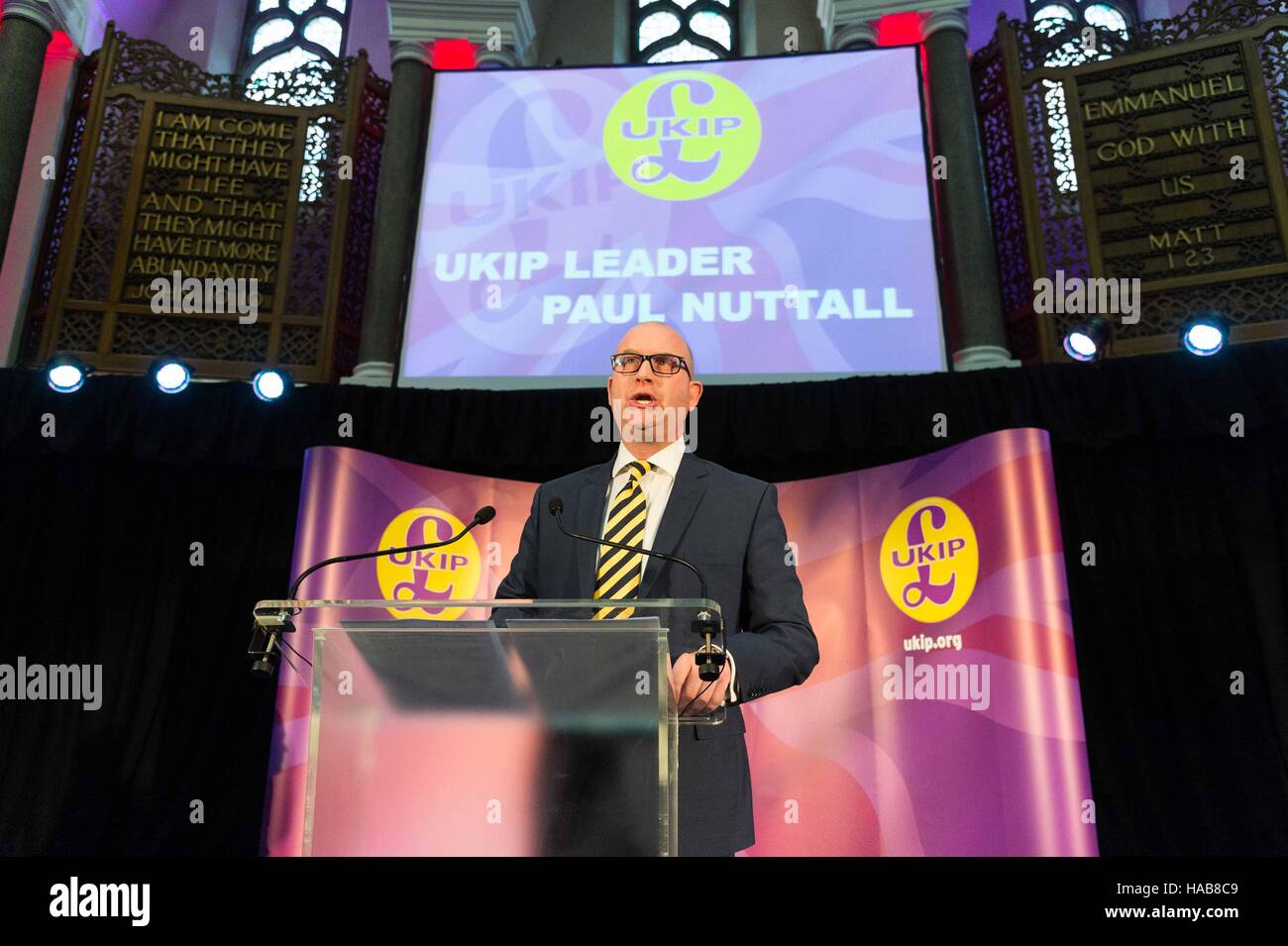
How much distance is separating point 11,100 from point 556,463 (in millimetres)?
4176

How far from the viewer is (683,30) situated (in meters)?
7.98

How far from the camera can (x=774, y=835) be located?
4.48 meters

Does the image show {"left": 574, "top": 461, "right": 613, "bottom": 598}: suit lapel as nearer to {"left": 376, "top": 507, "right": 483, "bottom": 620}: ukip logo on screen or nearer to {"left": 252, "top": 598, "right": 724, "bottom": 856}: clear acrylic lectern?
{"left": 252, "top": 598, "right": 724, "bottom": 856}: clear acrylic lectern

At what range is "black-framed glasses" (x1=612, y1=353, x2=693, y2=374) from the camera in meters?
2.21

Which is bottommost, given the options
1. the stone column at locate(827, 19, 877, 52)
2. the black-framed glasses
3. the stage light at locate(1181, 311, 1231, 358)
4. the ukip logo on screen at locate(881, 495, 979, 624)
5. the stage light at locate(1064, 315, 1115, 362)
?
the black-framed glasses

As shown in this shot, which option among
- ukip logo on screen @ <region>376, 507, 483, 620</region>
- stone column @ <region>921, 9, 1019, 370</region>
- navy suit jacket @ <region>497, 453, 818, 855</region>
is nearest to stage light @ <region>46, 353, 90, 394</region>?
ukip logo on screen @ <region>376, 507, 483, 620</region>

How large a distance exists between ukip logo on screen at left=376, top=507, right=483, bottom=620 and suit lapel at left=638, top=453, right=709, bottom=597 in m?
2.86

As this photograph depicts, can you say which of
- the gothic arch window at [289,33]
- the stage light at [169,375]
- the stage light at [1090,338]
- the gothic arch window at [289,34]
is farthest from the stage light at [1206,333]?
the gothic arch window at [289,33]

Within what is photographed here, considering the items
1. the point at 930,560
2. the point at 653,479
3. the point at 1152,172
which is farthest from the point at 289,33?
the point at 653,479

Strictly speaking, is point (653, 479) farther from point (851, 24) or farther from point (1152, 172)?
point (851, 24)

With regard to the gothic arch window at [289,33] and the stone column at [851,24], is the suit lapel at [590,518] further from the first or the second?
the gothic arch window at [289,33]

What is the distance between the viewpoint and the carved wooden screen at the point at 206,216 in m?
6.08

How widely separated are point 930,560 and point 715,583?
2.86 metres
